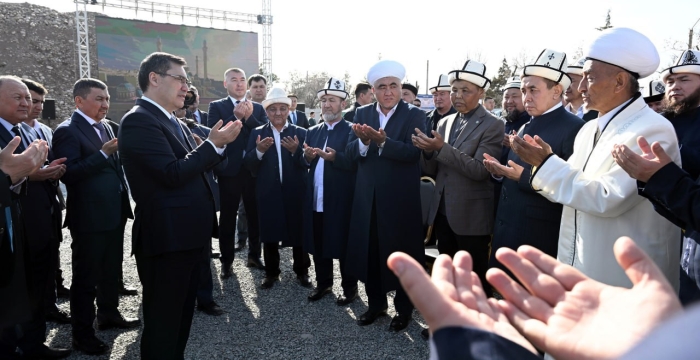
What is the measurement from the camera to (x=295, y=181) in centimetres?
504

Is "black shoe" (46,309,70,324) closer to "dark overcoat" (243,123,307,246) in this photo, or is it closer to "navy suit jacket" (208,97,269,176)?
"dark overcoat" (243,123,307,246)

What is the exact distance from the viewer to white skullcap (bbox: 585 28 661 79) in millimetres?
2170

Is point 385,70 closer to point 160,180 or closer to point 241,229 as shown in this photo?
point 160,180

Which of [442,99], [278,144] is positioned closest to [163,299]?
[278,144]

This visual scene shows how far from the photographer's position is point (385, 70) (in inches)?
157

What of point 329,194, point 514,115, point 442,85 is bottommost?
point 329,194

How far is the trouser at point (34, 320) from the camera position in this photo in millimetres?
2988

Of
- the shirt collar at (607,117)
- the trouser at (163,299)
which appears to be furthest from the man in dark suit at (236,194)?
the shirt collar at (607,117)

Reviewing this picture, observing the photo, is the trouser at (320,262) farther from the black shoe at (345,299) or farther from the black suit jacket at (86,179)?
the black suit jacket at (86,179)

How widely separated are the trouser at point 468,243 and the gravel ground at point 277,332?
0.72 m

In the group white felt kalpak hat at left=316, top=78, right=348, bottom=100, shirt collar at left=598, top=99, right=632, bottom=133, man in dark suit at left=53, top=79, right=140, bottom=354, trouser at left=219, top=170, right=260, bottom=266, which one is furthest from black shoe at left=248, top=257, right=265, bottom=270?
shirt collar at left=598, top=99, right=632, bottom=133

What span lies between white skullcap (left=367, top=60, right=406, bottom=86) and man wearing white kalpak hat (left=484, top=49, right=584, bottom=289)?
3.76 feet

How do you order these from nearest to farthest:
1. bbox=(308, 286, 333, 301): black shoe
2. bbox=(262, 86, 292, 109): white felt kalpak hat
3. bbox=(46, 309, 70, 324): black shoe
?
bbox=(46, 309, 70, 324): black shoe, bbox=(308, 286, 333, 301): black shoe, bbox=(262, 86, 292, 109): white felt kalpak hat

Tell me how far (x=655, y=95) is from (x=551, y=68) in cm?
192
